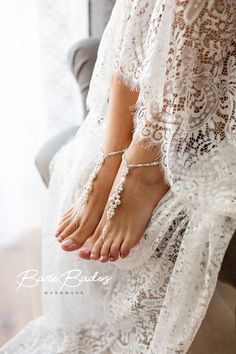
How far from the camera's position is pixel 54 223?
1.02 m

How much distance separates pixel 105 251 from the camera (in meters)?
0.78

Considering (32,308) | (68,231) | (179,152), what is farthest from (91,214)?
(32,308)

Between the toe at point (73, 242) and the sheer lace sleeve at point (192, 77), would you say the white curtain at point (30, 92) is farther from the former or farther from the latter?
the sheer lace sleeve at point (192, 77)

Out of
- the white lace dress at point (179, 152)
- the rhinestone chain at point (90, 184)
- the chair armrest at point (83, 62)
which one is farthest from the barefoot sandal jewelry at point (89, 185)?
the chair armrest at point (83, 62)

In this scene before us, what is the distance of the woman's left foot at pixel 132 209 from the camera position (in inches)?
30.0

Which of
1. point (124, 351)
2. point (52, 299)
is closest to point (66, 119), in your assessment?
point (52, 299)

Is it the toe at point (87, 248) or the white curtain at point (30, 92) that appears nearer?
the toe at point (87, 248)

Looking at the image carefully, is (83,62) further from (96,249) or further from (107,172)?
(96,249)

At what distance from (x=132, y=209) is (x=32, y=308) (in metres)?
0.54

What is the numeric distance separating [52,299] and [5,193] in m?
0.68

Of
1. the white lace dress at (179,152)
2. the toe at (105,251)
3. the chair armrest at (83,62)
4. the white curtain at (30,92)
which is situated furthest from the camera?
the white curtain at (30,92)

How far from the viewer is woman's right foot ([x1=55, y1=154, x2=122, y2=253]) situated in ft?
2.69

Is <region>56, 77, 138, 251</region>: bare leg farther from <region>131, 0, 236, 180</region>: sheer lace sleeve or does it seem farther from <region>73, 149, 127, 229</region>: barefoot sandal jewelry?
<region>131, 0, 236, 180</region>: sheer lace sleeve

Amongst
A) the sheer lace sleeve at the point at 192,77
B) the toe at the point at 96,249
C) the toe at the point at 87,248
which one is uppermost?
the sheer lace sleeve at the point at 192,77
